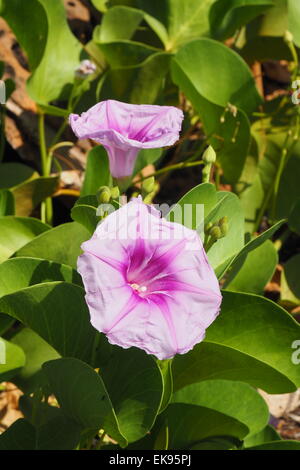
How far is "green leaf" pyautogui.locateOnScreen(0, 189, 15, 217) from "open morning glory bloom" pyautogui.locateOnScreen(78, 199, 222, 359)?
652 millimetres

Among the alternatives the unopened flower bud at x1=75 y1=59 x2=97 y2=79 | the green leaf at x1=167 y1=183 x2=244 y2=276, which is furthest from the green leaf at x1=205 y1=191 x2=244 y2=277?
the unopened flower bud at x1=75 y1=59 x2=97 y2=79

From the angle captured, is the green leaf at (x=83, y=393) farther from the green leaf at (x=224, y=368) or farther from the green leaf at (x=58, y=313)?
the green leaf at (x=224, y=368)

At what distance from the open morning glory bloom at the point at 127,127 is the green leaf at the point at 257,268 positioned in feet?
1.85

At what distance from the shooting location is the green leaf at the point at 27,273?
5.02 feet

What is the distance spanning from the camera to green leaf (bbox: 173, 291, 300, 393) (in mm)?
1608

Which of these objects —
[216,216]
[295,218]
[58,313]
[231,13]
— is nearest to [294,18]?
[231,13]

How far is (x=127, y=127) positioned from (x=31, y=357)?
2.01ft

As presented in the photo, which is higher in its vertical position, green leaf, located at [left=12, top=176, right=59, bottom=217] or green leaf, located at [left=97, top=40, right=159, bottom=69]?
green leaf, located at [left=97, top=40, right=159, bottom=69]

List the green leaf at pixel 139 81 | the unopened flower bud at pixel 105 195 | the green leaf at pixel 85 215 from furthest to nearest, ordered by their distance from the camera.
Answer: the green leaf at pixel 139 81 < the green leaf at pixel 85 215 < the unopened flower bud at pixel 105 195

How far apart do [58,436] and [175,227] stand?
1.92 feet

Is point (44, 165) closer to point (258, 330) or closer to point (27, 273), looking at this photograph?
point (27, 273)

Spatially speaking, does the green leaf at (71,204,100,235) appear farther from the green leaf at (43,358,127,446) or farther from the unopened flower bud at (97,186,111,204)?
the green leaf at (43,358,127,446)

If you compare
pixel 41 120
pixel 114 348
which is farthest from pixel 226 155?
pixel 114 348

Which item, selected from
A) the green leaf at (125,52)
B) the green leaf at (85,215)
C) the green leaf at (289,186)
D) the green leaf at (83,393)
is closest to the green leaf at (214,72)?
the green leaf at (125,52)
